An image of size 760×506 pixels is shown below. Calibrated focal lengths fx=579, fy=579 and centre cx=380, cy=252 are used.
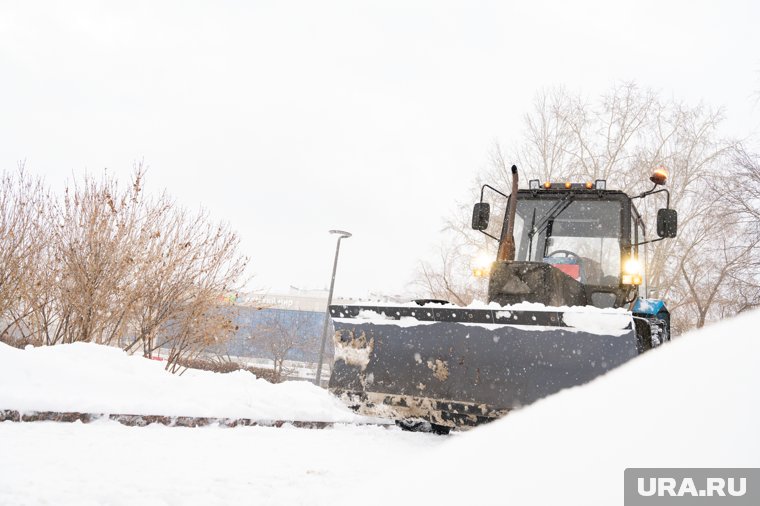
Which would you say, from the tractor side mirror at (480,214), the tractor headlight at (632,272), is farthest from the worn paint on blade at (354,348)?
the tractor headlight at (632,272)

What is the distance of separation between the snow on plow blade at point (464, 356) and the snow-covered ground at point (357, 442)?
0.41 metres

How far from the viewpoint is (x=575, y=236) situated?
611 cm

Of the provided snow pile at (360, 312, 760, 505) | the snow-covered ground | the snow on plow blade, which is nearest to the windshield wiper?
the snow on plow blade

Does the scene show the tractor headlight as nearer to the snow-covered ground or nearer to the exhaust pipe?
the exhaust pipe

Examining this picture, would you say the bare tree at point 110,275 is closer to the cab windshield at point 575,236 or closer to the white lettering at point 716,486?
the cab windshield at point 575,236

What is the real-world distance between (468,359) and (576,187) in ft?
9.11

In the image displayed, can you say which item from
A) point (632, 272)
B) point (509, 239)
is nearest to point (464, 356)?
point (509, 239)

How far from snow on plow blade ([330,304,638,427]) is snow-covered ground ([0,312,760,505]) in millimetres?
407

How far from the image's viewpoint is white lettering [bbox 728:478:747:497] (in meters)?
1.15

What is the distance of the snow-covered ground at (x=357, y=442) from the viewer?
51.9 inches

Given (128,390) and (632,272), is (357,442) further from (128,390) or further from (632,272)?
(632,272)

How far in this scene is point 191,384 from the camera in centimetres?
509

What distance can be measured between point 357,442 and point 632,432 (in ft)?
10.8

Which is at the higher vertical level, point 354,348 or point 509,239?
point 509,239
